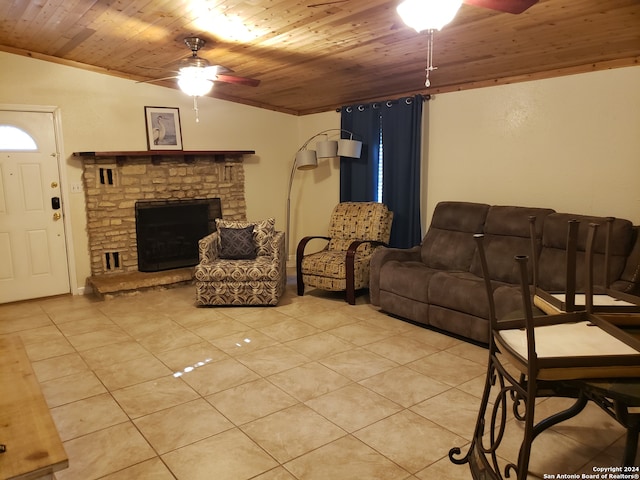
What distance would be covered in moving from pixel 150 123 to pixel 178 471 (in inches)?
170

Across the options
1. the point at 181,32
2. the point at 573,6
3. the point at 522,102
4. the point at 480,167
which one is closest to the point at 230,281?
the point at 181,32

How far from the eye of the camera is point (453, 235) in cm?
432

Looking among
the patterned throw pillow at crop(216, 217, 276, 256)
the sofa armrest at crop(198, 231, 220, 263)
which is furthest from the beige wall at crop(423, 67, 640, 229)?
the sofa armrest at crop(198, 231, 220, 263)

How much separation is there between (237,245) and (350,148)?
1.69 metres

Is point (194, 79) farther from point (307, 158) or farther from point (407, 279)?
point (407, 279)

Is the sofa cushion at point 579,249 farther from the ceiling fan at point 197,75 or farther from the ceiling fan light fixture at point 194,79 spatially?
the ceiling fan light fixture at point 194,79

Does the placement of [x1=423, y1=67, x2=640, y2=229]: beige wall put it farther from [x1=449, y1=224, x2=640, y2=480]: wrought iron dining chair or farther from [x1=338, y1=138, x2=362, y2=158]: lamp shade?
[x1=449, y1=224, x2=640, y2=480]: wrought iron dining chair

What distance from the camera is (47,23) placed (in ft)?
12.5

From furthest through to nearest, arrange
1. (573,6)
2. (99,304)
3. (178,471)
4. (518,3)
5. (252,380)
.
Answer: (99,304) → (252,380) → (573,6) → (178,471) → (518,3)

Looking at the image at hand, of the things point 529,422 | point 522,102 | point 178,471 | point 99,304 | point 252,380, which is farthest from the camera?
point 99,304

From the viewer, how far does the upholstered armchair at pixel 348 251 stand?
4.68m

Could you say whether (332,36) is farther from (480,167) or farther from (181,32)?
(480,167)

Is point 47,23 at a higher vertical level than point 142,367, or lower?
higher

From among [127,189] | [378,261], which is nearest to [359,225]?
[378,261]
